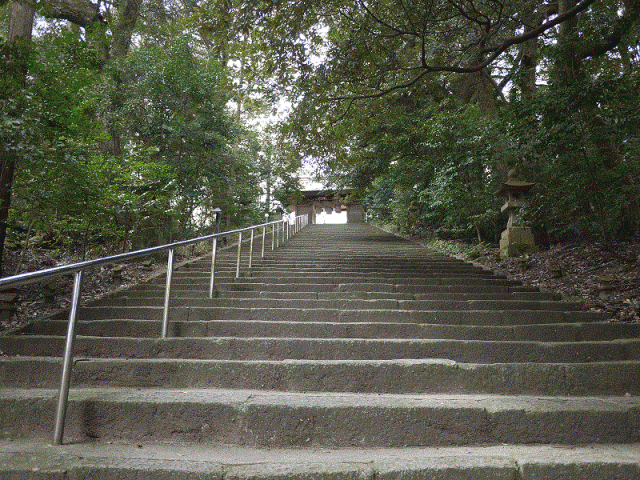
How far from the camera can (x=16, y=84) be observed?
3.59m

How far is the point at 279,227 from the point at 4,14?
7.91m

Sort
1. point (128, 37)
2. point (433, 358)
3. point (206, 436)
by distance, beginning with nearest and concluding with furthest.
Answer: point (206, 436) → point (433, 358) → point (128, 37)

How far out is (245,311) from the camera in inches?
144

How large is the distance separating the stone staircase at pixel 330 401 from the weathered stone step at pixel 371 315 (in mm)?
21

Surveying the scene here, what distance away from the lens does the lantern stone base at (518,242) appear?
7180 mm

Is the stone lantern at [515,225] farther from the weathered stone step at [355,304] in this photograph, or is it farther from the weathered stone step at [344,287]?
the weathered stone step at [355,304]

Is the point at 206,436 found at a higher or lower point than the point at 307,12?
lower

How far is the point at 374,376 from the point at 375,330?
0.79 m

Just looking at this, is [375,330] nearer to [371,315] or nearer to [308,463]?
[371,315]

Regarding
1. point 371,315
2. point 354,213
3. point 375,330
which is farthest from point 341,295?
point 354,213

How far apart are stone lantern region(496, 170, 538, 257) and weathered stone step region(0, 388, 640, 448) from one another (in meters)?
5.52

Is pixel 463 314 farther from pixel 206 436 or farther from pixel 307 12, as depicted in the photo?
pixel 307 12

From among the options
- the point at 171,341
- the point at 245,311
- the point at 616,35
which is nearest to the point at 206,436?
the point at 171,341

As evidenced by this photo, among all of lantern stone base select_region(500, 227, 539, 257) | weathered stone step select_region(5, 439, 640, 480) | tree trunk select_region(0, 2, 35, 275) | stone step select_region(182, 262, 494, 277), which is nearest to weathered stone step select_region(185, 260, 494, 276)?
stone step select_region(182, 262, 494, 277)
